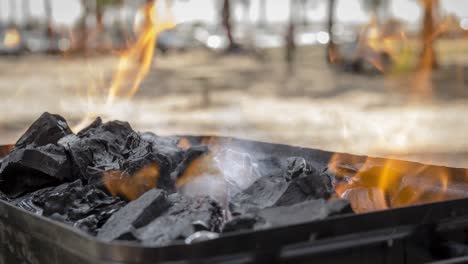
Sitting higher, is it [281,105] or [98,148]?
[98,148]

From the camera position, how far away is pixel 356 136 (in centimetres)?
1002

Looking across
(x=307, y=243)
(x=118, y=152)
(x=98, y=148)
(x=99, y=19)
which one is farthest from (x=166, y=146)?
(x=99, y=19)

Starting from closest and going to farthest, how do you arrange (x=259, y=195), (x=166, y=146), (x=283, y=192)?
1. (x=283, y=192)
2. (x=259, y=195)
3. (x=166, y=146)

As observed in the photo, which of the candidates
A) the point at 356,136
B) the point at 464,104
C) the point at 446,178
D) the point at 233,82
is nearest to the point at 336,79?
the point at 233,82

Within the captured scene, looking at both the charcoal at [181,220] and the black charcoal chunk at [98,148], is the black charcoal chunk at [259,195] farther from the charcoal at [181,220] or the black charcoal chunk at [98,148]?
the black charcoal chunk at [98,148]

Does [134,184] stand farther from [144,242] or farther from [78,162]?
[144,242]

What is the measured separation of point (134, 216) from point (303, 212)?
2.29 ft

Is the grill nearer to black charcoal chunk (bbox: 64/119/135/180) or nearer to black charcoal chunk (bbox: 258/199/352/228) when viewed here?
black charcoal chunk (bbox: 258/199/352/228)

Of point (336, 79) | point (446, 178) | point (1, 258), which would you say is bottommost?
point (336, 79)

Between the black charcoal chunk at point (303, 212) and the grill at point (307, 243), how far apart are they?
179 millimetres

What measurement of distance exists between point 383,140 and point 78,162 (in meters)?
6.91

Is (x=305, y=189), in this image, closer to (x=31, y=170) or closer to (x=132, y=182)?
(x=132, y=182)

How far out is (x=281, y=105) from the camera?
1410 centimetres

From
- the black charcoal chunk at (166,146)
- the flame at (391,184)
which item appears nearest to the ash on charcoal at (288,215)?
the flame at (391,184)
